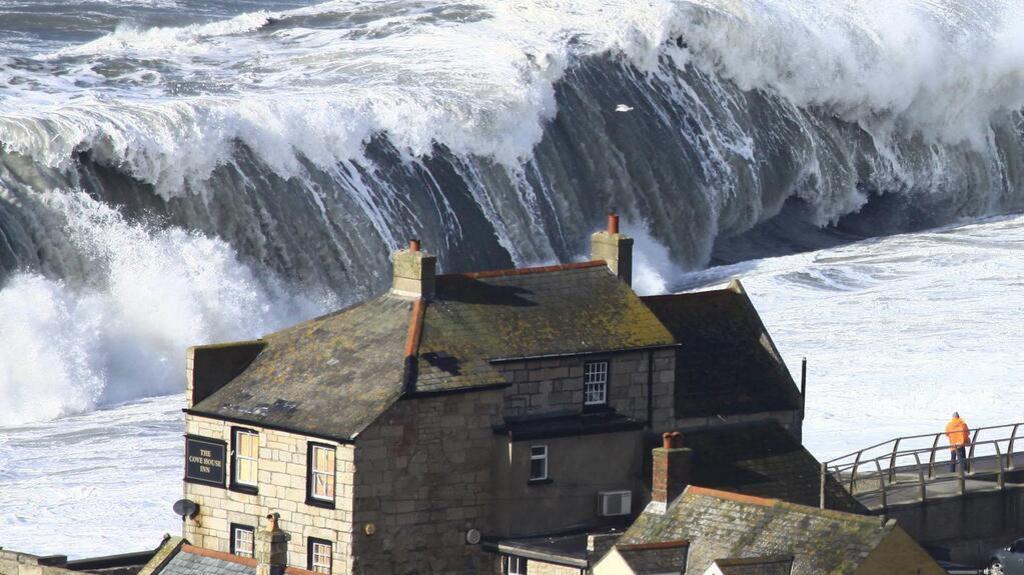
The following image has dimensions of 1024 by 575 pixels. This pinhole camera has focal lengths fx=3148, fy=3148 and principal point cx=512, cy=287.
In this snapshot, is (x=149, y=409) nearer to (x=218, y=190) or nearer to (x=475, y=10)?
(x=218, y=190)

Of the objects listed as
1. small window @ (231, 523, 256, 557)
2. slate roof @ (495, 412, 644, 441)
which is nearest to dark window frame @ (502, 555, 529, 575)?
slate roof @ (495, 412, 644, 441)

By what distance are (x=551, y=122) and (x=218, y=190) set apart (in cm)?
1258

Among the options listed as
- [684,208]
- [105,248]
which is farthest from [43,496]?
[684,208]

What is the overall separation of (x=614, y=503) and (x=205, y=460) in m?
4.98

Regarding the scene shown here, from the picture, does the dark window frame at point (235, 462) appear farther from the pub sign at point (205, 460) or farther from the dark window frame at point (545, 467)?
the dark window frame at point (545, 467)

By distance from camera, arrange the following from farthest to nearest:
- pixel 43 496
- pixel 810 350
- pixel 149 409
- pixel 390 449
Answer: pixel 810 350 < pixel 149 409 < pixel 43 496 < pixel 390 449

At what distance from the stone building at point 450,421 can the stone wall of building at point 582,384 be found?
2 cm

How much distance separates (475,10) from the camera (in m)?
83.6

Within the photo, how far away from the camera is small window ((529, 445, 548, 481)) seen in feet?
123

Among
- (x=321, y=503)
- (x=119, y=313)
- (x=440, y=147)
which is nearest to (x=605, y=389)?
(x=321, y=503)

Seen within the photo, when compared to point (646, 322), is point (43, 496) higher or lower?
lower

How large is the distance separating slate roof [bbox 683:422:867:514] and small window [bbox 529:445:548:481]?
1.77m

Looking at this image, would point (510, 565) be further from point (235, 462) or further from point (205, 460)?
point (205, 460)

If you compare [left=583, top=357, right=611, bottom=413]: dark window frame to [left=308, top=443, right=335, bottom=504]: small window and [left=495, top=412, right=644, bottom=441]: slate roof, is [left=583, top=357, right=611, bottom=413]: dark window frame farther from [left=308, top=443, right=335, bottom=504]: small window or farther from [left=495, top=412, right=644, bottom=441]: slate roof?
[left=308, top=443, right=335, bottom=504]: small window
